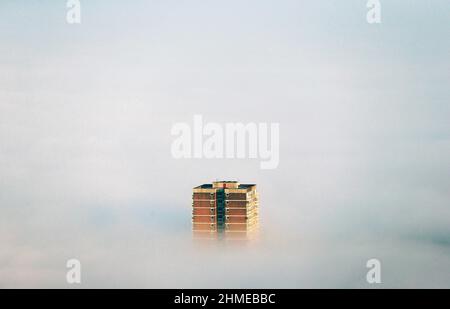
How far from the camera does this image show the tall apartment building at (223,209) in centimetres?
5328

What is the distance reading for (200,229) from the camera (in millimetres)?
54094

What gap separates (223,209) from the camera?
53.5 metres

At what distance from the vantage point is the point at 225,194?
53.7m

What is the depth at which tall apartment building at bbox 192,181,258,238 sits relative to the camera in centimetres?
5328
